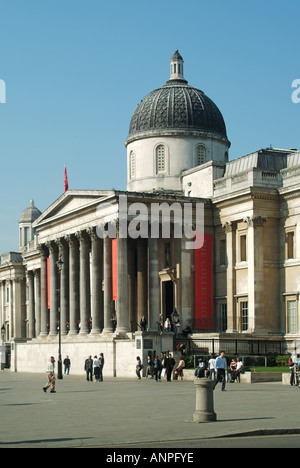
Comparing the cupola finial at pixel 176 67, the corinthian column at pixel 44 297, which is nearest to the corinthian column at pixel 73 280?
the corinthian column at pixel 44 297

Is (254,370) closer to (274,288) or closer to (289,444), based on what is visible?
(274,288)

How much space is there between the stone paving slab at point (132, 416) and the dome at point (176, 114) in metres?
32.5

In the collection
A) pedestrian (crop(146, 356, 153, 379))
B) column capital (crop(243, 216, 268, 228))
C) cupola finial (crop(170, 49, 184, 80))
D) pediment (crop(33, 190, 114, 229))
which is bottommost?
pedestrian (crop(146, 356, 153, 379))

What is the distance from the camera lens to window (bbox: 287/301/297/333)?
52594 mm

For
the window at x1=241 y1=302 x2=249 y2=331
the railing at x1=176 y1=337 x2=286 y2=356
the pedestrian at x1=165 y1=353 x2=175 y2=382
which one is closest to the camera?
the pedestrian at x1=165 y1=353 x2=175 y2=382

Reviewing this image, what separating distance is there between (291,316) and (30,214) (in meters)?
64.2

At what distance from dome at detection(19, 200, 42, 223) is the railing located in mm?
61709

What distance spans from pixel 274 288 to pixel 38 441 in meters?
37.5

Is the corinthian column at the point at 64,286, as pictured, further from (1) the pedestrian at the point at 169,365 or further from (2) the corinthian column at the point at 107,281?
(1) the pedestrian at the point at 169,365

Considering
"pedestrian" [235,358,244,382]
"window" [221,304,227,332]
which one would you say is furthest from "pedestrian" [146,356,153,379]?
"window" [221,304,227,332]

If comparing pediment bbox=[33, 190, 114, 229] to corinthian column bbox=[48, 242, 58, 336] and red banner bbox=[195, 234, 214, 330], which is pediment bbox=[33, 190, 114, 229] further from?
red banner bbox=[195, 234, 214, 330]

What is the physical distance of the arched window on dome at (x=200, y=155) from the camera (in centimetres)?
6522

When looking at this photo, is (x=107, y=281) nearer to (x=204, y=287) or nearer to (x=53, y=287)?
(x=204, y=287)

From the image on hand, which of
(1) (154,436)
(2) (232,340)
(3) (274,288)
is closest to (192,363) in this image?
(2) (232,340)
